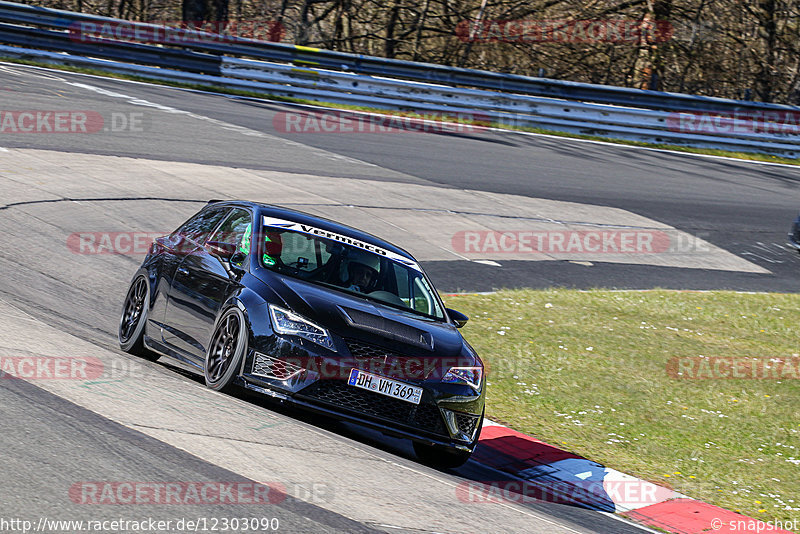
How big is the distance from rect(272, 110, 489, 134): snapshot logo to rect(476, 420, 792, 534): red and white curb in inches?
534

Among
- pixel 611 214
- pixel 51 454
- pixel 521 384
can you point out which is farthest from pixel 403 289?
pixel 611 214

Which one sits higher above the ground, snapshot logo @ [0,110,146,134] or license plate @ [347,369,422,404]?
snapshot logo @ [0,110,146,134]

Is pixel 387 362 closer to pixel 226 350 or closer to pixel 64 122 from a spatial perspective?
pixel 226 350

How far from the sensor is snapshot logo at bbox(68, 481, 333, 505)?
15.4 ft

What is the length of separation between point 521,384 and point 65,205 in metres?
7.06

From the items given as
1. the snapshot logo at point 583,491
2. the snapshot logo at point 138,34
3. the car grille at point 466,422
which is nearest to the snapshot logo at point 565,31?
the snapshot logo at point 138,34

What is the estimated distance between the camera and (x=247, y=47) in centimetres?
2444

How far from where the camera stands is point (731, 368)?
431 inches

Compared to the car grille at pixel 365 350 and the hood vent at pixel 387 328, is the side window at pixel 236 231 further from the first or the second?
the car grille at pixel 365 350

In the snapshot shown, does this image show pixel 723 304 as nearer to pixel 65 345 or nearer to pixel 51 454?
pixel 65 345

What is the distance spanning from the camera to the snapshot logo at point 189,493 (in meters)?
4.69

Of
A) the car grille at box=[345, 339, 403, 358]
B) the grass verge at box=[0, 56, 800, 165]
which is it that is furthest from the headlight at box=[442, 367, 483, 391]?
the grass verge at box=[0, 56, 800, 165]

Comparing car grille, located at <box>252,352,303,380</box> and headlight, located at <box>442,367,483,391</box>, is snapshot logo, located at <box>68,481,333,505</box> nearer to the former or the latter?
car grille, located at <box>252,352,303,380</box>

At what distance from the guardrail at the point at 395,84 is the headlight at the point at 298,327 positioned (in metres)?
18.0
